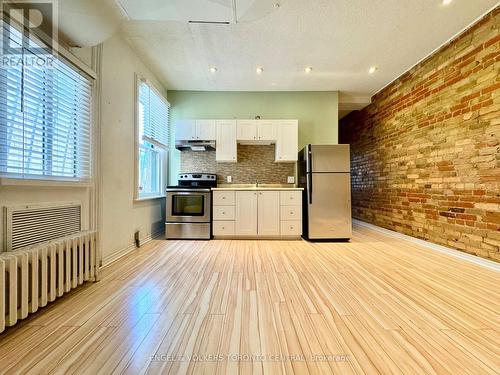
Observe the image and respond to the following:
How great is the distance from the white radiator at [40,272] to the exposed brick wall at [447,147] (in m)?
4.08

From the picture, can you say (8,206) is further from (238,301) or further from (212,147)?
(212,147)

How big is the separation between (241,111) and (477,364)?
437 cm

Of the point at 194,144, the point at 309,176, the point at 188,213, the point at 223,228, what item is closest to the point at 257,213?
the point at 223,228

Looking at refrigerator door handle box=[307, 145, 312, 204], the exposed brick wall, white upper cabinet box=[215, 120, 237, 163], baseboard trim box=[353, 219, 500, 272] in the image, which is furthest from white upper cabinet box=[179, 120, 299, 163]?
baseboard trim box=[353, 219, 500, 272]

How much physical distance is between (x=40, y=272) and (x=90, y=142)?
131 centimetres

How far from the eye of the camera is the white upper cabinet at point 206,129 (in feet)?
13.9

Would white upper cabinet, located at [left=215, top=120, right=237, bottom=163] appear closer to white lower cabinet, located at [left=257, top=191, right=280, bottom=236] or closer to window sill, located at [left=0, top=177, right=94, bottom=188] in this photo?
white lower cabinet, located at [left=257, top=191, right=280, bottom=236]

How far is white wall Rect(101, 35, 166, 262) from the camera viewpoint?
8.41 feet

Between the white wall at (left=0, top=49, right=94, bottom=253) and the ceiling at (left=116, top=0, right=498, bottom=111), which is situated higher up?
the ceiling at (left=116, top=0, right=498, bottom=111)

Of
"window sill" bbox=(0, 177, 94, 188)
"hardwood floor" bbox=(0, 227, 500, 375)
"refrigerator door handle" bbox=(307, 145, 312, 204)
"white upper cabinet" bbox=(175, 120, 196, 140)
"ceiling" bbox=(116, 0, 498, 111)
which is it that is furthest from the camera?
"white upper cabinet" bbox=(175, 120, 196, 140)

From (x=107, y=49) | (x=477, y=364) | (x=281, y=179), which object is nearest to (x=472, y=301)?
(x=477, y=364)

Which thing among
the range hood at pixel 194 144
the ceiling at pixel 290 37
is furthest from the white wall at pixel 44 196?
the range hood at pixel 194 144

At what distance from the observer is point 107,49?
2.58 m

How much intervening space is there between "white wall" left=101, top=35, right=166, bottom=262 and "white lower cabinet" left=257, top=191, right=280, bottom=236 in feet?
6.20
